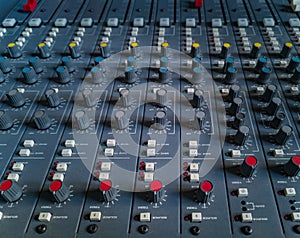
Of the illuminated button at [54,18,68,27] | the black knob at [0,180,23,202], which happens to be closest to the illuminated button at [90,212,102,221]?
the black knob at [0,180,23,202]

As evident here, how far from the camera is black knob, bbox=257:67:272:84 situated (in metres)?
1.76

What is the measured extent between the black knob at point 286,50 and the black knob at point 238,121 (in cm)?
69

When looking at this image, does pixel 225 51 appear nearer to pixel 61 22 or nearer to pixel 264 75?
pixel 264 75

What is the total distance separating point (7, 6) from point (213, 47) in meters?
1.83

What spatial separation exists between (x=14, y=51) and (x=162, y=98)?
1.15 m

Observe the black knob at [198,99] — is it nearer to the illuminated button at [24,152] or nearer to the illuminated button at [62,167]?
the illuminated button at [62,167]

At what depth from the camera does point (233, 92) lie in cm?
166

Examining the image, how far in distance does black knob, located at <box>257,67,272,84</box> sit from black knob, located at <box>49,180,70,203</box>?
126 cm

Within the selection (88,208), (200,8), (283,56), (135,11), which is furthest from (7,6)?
(283,56)

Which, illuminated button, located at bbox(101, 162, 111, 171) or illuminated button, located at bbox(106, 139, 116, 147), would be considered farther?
illuminated button, located at bbox(106, 139, 116, 147)

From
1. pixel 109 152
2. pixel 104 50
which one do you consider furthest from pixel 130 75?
pixel 109 152

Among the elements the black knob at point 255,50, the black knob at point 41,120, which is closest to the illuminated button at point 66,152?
the black knob at point 41,120

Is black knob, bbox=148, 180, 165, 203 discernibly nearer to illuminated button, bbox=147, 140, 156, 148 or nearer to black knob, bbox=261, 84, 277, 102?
illuminated button, bbox=147, 140, 156, 148

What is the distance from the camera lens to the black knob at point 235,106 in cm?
159
